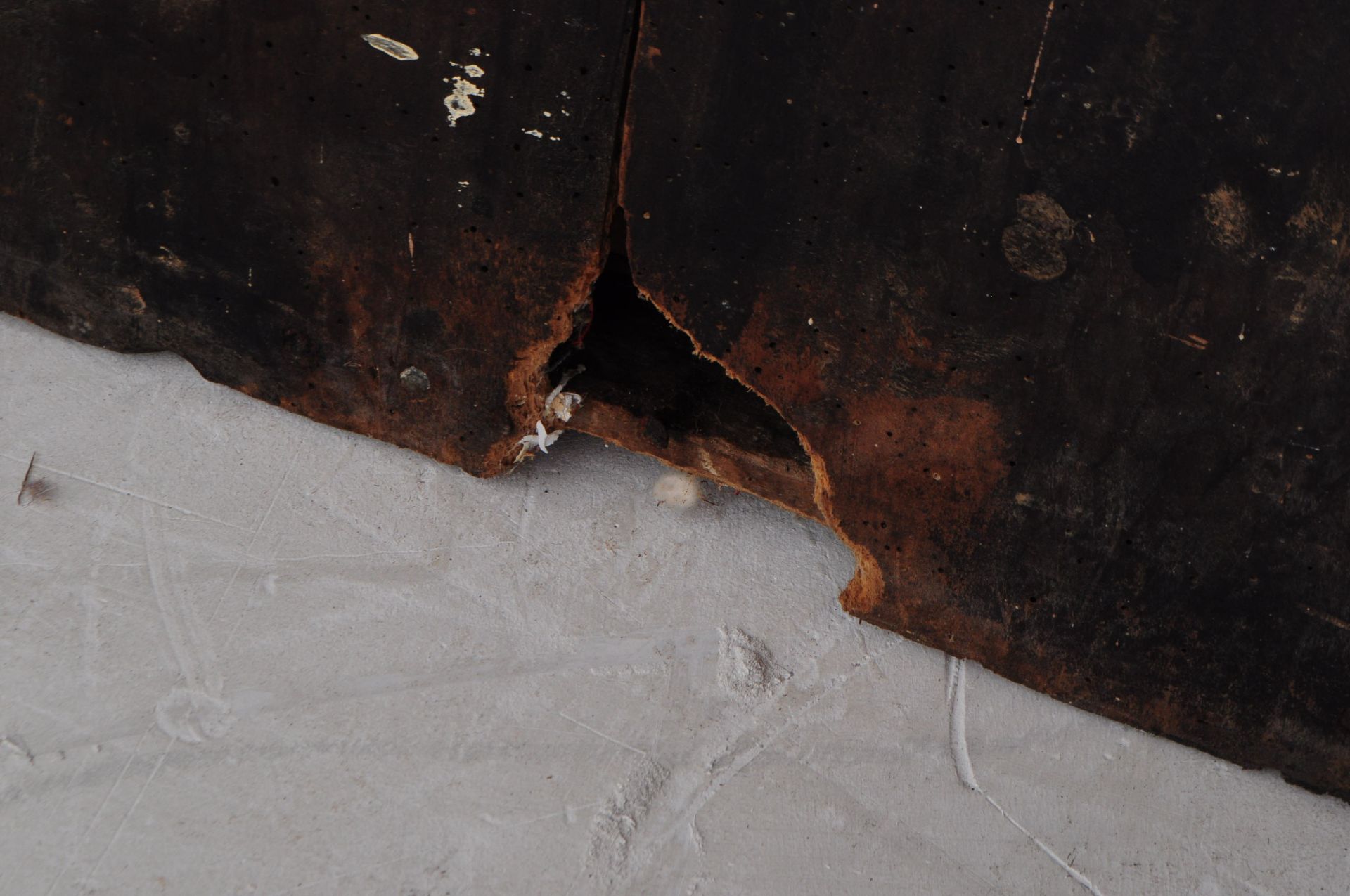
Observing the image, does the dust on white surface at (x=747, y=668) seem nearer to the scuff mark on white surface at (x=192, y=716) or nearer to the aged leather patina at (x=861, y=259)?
the aged leather patina at (x=861, y=259)

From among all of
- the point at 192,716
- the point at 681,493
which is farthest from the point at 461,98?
the point at 192,716

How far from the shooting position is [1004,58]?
68.2 inches

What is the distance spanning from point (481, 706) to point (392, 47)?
1375 mm

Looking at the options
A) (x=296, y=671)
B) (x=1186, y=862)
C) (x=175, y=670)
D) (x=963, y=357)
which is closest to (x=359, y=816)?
(x=296, y=671)

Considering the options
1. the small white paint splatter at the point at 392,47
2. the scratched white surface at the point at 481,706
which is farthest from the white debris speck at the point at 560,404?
the small white paint splatter at the point at 392,47

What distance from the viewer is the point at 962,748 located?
2.15 metres

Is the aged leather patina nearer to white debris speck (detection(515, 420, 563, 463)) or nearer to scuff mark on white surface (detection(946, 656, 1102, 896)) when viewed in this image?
white debris speck (detection(515, 420, 563, 463))

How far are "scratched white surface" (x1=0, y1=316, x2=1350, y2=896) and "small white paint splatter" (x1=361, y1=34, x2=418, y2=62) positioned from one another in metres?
0.86

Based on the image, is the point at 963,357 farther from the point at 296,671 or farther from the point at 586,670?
the point at 296,671

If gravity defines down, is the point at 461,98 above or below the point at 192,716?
above

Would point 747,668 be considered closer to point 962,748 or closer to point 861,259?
point 962,748

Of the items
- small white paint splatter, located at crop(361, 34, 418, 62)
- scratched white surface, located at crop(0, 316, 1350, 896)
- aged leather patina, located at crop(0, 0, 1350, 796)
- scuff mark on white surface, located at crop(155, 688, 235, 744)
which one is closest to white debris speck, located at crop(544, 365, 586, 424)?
aged leather patina, located at crop(0, 0, 1350, 796)

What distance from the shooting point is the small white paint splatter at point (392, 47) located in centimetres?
189

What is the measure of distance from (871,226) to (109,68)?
1.58 meters
